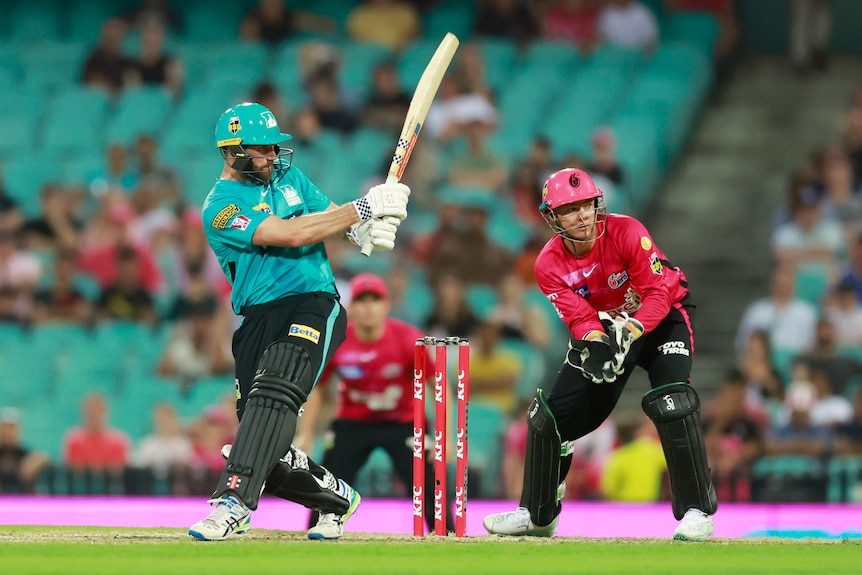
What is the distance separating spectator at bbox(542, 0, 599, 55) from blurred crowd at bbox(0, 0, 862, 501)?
1.0 inches

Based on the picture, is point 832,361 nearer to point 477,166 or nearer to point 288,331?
point 477,166

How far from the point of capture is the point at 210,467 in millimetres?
11719

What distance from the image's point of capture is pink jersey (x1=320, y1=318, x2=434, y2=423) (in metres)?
9.35

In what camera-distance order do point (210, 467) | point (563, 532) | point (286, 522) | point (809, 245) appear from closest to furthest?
point (563, 532), point (286, 522), point (210, 467), point (809, 245)

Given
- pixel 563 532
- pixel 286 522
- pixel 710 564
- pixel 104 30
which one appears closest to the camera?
pixel 710 564

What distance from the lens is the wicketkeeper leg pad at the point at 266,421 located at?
6.90 m

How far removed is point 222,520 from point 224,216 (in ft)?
→ 4.72

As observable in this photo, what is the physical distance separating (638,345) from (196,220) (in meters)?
7.07

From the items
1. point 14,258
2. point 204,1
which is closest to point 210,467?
point 14,258

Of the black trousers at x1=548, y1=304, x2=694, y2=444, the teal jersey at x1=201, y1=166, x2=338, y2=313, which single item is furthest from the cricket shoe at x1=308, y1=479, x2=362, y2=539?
the black trousers at x1=548, y1=304, x2=694, y2=444

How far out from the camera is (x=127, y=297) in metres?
13.8

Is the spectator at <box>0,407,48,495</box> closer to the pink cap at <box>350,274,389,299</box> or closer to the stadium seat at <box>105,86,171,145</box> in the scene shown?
the pink cap at <box>350,274,389,299</box>

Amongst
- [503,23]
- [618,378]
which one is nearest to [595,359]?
[618,378]

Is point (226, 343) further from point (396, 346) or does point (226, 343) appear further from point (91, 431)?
point (396, 346)
